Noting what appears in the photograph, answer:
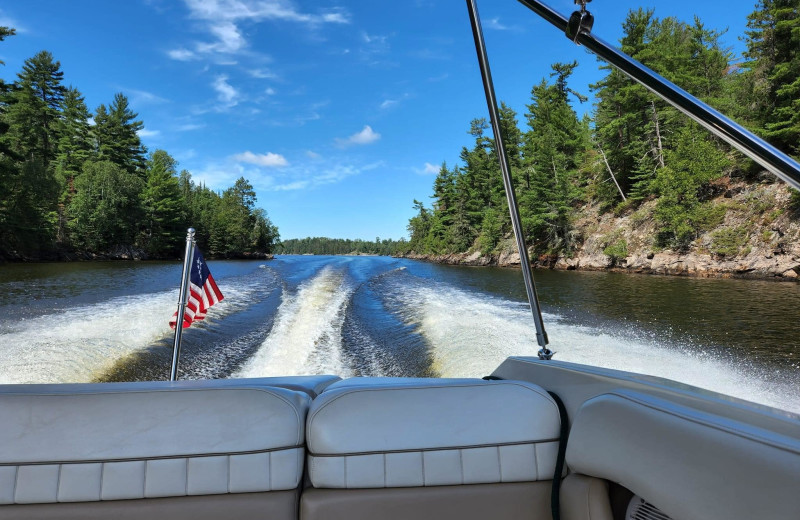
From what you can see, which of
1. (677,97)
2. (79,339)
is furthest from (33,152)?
(677,97)

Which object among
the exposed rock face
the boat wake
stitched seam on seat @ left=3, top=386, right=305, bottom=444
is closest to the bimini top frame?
stitched seam on seat @ left=3, top=386, right=305, bottom=444

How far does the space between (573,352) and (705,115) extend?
5.29m

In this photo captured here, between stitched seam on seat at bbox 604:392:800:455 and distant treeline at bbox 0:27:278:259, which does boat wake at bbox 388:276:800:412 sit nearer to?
stitched seam on seat at bbox 604:392:800:455

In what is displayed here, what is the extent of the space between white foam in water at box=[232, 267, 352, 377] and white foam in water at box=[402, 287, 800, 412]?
153cm

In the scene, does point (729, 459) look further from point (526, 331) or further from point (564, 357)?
point (526, 331)

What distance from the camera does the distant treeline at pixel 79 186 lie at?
24734 millimetres

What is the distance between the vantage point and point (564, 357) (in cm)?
542

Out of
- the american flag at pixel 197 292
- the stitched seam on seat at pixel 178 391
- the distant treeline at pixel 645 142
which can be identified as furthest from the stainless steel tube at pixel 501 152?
the distant treeline at pixel 645 142

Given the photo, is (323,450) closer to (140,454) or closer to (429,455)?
(429,455)

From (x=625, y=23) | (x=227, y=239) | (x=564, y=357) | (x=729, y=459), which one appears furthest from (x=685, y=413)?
(x=227, y=239)

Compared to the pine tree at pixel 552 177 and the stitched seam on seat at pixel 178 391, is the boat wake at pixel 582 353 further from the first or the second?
the pine tree at pixel 552 177

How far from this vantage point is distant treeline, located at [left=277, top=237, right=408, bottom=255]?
106m

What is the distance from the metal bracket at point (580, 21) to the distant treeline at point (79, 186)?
2691 cm

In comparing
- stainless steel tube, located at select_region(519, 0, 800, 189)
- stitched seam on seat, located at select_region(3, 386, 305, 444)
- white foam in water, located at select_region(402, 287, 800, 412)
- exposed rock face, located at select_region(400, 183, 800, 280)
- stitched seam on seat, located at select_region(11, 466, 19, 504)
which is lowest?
white foam in water, located at select_region(402, 287, 800, 412)
